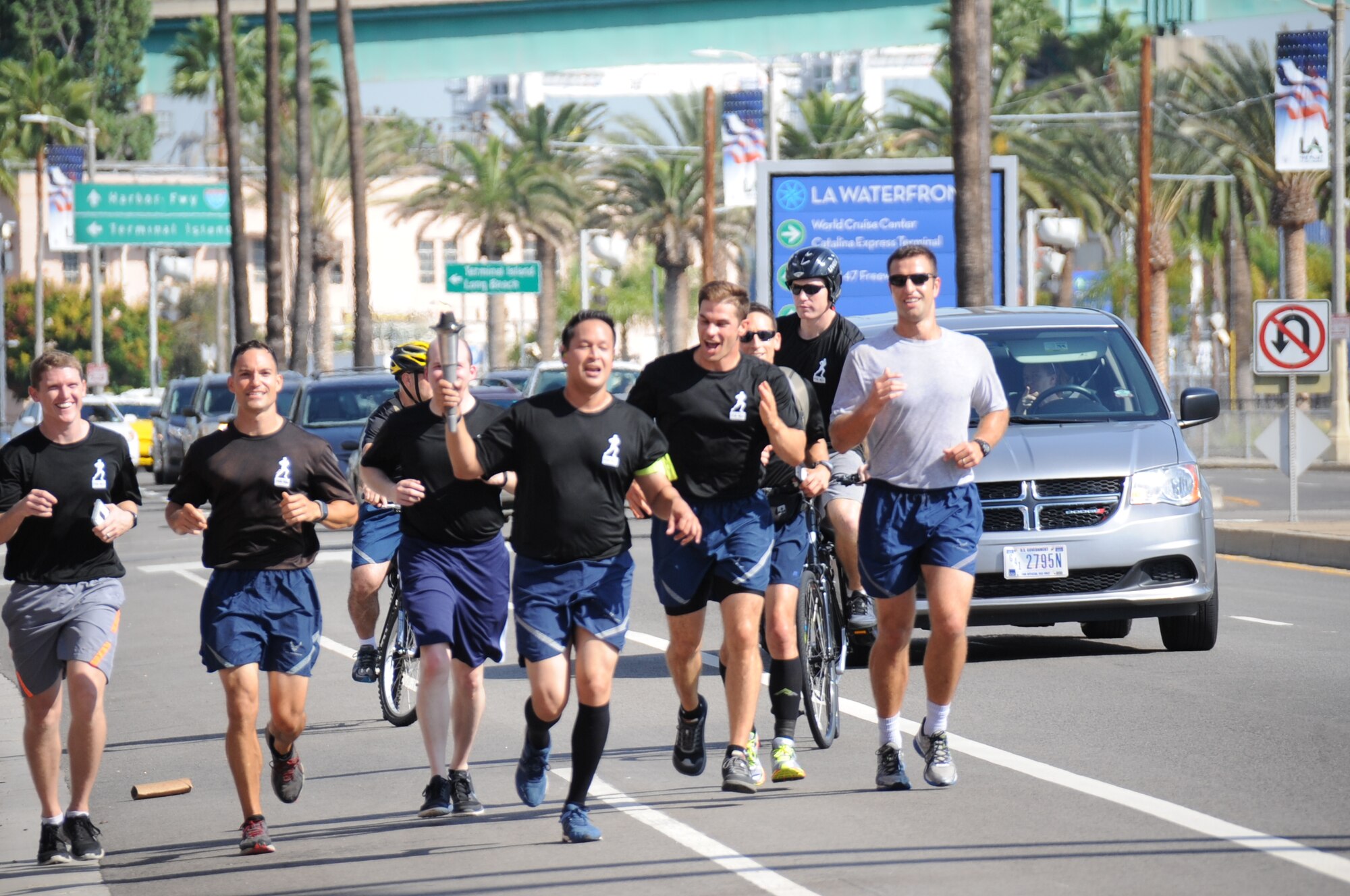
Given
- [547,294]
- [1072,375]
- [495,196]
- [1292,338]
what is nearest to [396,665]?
[1072,375]

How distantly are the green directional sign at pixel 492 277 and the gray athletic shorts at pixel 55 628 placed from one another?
52.6 meters

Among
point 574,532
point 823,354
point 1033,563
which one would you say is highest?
point 823,354

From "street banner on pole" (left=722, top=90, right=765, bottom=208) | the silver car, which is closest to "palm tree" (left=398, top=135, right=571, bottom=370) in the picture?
"street banner on pole" (left=722, top=90, right=765, bottom=208)

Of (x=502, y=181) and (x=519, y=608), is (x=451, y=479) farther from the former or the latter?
(x=502, y=181)

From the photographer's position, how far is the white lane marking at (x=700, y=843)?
22.0ft

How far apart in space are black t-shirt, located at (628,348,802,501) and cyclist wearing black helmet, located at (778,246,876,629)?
4.03 feet

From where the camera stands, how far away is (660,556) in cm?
825

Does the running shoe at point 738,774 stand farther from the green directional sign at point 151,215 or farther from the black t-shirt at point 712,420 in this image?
the green directional sign at point 151,215

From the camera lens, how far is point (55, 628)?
762cm

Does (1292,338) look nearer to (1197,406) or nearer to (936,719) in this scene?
(1197,406)

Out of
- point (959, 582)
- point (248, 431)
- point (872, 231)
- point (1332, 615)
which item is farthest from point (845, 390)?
point (872, 231)

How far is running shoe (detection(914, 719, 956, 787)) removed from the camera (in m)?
8.28

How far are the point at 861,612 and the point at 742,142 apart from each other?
1362 inches

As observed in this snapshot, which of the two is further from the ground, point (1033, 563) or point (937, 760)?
point (1033, 563)
